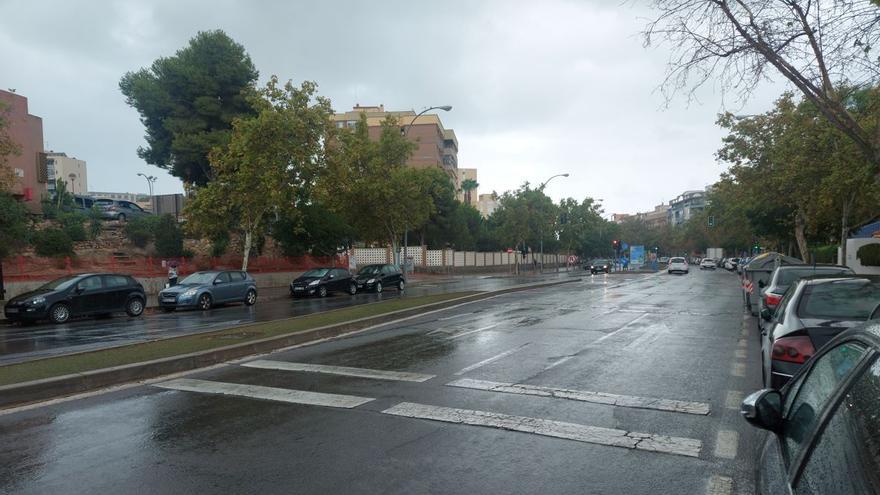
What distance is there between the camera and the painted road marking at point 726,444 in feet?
16.6

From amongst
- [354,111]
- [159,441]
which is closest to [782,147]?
[159,441]

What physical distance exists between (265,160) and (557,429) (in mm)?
23766

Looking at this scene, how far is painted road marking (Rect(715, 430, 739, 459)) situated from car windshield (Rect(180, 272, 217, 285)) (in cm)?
2051

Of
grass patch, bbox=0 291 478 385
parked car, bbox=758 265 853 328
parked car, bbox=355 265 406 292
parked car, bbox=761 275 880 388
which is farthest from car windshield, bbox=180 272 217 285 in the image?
parked car, bbox=761 275 880 388

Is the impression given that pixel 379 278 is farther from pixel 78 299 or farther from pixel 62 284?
pixel 62 284

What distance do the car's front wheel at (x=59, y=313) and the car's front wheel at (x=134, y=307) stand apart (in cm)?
195

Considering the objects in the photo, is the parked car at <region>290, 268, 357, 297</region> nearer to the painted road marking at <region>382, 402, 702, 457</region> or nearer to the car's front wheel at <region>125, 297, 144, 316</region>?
the car's front wheel at <region>125, 297, 144, 316</region>

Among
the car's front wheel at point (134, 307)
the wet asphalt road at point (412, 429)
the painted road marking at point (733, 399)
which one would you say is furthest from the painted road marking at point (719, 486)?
the car's front wheel at point (134, 307)

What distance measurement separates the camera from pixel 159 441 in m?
5.55

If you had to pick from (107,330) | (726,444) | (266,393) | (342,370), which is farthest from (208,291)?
(726,444)

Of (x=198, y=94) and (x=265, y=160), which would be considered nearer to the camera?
(x=265, y=160)

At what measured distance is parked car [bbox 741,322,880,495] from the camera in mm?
1942

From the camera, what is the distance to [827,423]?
2.29m

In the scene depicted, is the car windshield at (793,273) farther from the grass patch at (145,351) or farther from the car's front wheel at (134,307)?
the car's front wheel at (134,307)
